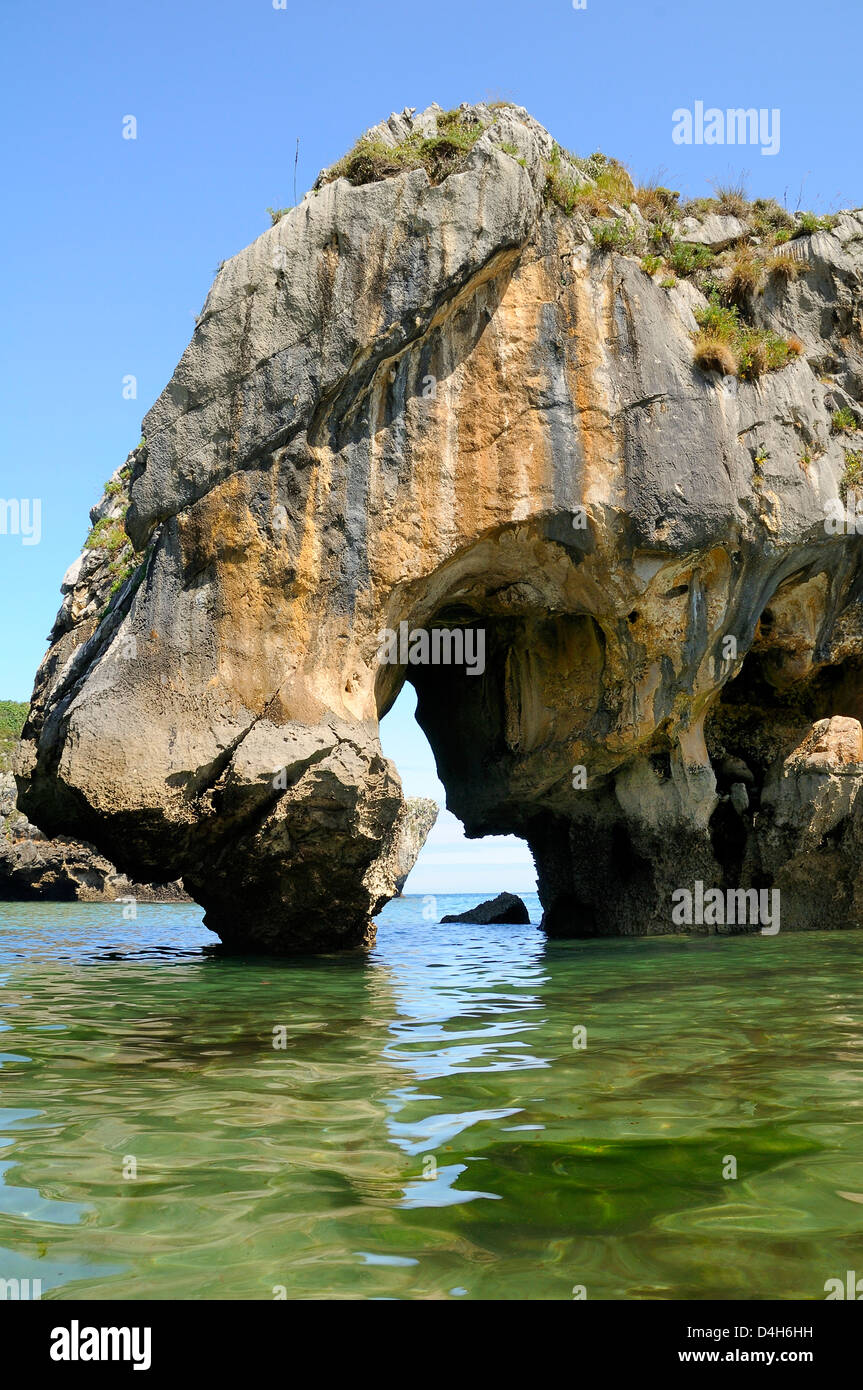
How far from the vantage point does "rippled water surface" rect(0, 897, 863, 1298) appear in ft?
9.17

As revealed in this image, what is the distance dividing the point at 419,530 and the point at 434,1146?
9259 millimetres

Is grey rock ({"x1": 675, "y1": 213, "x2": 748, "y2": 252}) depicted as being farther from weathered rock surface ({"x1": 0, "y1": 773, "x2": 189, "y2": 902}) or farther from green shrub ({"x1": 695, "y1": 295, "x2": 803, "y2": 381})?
weathered rock surface ({"x1": 0, "y1": 773, "x2": 189, "y2": 902})

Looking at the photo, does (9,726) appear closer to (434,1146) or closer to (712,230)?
(712,230)

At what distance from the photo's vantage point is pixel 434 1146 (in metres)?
3.86

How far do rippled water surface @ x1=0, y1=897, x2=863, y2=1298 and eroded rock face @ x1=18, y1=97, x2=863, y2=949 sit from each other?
148 inches

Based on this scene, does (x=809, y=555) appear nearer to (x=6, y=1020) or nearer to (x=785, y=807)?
(x=785, y=807)

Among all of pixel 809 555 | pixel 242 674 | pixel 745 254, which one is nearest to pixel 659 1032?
pixel 242 674

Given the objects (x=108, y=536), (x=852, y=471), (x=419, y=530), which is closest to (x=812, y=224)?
(x=852, y=471)

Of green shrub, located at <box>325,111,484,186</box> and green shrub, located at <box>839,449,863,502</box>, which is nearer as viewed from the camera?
green shrub, located at <box>325,111,484,186</box>

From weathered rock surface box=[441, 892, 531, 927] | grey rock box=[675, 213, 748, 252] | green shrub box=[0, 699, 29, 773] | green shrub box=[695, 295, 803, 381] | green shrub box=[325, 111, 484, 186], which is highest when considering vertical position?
grey rock box=[675, 213, 748, 252]

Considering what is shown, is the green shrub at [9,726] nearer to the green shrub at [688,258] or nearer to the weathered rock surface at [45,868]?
the weathered rock surface at [45,868]

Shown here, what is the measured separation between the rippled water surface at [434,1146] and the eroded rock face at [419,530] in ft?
12.3

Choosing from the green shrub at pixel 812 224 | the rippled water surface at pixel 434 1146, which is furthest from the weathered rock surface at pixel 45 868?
the rippled water surface at pixel 434 1146

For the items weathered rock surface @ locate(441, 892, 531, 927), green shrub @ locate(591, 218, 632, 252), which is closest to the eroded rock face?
green shrub @ locate(591, 218, 632, 252)
